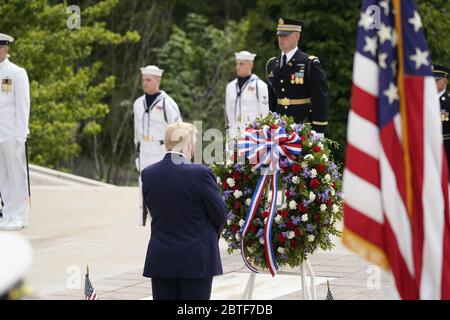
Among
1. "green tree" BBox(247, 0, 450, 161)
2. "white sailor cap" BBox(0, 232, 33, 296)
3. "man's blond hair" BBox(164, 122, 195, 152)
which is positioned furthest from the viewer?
"green tree" BBox(247, 0, 450, 161)

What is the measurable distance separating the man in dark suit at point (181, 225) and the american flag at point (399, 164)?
1558 millimetres

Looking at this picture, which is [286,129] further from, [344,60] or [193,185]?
[344,60]

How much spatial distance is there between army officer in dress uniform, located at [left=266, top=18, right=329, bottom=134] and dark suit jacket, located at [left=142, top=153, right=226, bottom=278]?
4470mm

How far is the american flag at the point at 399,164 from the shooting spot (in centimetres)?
489

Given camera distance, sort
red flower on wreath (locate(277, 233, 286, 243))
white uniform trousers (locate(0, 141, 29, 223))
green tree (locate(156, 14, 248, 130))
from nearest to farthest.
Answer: red flower on wreath (locate(277, 233, 286, 243))
white uniform trousers (locate(0, 141, 29, 223))
green tree (locate(156, 14, 248, 130))

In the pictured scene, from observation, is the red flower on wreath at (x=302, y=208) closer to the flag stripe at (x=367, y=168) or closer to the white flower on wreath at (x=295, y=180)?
the white flower on wreath at (x=295, y=180)

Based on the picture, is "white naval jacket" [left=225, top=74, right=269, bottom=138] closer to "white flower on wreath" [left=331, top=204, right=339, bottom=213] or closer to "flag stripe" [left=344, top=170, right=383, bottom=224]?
"white flower on wreath" [left=331, top=204, right=339, bottom=213]

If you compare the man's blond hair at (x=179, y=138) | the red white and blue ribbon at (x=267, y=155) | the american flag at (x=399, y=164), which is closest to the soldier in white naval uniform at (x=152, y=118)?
the red white and blue ribbon at (x=267, y=155)

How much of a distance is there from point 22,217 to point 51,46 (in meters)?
10.3

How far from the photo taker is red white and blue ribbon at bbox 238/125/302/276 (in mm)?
7812

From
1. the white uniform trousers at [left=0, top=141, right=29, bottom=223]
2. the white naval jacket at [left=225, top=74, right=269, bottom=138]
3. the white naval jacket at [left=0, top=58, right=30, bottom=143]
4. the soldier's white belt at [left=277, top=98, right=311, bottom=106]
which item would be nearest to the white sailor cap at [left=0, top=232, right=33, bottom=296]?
the soldier's white belt at [left=277, top=98, right=311, bottom=106]

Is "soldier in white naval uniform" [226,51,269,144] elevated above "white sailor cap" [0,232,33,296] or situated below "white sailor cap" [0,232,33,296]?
below
